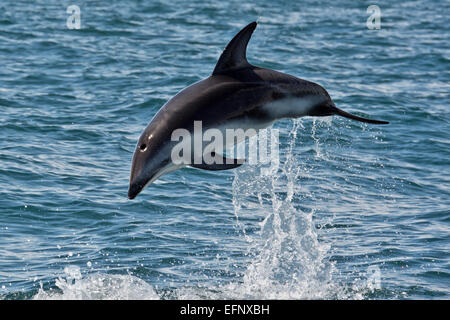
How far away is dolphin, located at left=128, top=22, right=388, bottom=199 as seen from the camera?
6402 millimetres

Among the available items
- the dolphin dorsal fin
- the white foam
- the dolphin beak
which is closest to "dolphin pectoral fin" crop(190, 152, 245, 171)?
the dolphin beak

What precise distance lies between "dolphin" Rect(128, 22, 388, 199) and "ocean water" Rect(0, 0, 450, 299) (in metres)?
2.68

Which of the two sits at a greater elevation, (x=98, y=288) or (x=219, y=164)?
(x=219, y=164)

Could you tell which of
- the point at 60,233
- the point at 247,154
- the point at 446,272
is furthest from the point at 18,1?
the point at 446,272

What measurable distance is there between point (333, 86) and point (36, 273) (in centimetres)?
995

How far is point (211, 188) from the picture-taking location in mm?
12766

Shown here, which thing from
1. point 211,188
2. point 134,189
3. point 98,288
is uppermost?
point 134,189

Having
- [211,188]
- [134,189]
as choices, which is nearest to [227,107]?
[134,189]

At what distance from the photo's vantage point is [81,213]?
37.7 ft

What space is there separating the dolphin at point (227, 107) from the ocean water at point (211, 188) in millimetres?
2682

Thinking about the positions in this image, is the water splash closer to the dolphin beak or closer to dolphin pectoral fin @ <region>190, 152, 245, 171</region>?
dolphin pectoral fin @ <region>190, 152, 245, 171</region>

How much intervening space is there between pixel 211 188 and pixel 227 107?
5.85m

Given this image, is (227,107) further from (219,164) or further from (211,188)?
(211,188)
